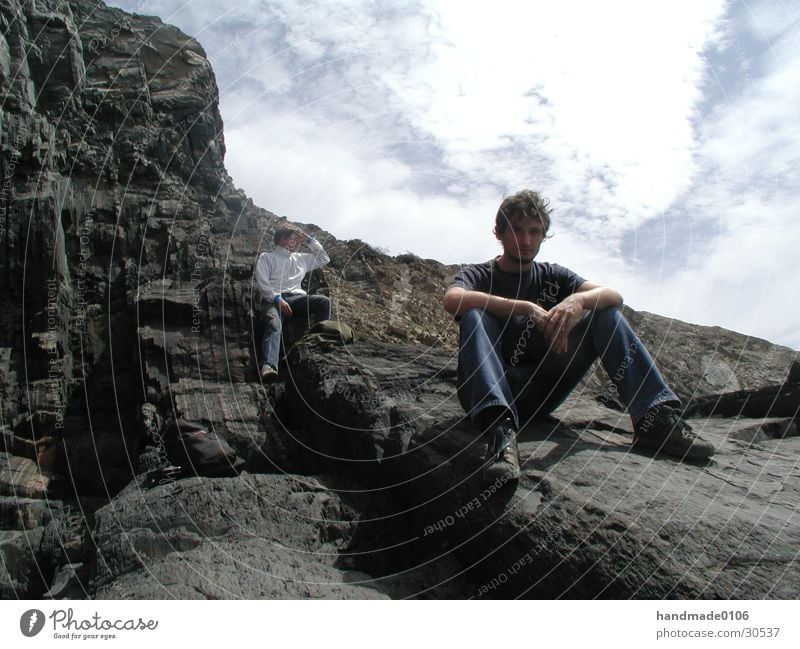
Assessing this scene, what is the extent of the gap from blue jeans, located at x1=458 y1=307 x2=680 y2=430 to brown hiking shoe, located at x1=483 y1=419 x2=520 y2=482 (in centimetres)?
17

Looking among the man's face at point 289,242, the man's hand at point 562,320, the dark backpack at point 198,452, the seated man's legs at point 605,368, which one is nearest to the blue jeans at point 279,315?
the man's face at point 289,242

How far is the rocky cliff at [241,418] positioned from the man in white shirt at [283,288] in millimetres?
292

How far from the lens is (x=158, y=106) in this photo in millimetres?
11844

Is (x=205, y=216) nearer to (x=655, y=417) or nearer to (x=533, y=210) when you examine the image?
(x=533, y=210)

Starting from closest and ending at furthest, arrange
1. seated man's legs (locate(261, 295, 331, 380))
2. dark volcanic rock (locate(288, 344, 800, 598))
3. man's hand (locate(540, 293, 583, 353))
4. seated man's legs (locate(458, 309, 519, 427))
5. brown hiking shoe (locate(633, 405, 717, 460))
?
1. dark volcanic rock (locate(288, 344, 800, 598))
2. seated man's legs (locate(458, 309, 519, 427))
3. brown hiking shoe (locate(633, 405, 717, 460))
4. man's hand (locate(540, 293, 583, 353))
5. seated man's legs (locate(261, 295, 331, 380))

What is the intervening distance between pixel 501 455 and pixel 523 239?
6.61 ft

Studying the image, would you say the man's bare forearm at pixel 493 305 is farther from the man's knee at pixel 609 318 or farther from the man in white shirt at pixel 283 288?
the man in white shirt at pixel 283 288

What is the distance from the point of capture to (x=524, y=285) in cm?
523

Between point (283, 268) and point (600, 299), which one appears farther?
point (283, 268)

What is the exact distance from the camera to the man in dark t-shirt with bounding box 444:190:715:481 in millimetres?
4219

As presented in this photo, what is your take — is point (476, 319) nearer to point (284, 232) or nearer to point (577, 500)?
point (577, 500)

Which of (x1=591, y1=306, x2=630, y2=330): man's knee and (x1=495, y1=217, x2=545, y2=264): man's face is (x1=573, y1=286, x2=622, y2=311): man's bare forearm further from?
(x1=495, y1=217, x2=545, y2=264): man's face

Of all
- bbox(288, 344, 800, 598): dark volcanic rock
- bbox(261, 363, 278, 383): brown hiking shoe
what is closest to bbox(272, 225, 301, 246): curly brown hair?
bbox(261, 363, 278, 383): brown hiking shoe

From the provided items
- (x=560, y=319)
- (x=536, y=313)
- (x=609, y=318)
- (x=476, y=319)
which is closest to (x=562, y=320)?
(x=560, y=319)
